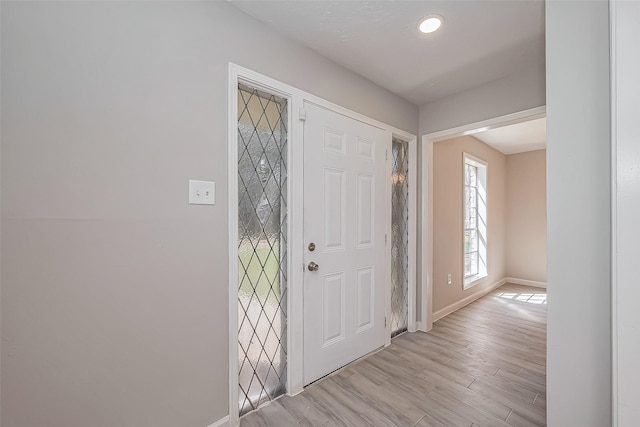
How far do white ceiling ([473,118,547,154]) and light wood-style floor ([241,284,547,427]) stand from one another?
2.52m

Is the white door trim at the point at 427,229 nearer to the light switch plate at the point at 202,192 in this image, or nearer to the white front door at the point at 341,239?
the white front door at the point at 341,239

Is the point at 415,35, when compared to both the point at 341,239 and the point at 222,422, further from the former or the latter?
the point at 222,422

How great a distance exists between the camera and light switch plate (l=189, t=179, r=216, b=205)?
1.40 metres

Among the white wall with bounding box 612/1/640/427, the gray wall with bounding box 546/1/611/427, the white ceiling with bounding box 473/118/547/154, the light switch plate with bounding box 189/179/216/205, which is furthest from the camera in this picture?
the white ceiling with bounding box 473/118/547/154

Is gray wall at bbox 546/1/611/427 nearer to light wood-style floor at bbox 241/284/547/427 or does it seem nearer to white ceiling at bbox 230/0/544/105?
white ceiling at bbox 230/0/544/105

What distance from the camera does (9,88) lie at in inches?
38.5

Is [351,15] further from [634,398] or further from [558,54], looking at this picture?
[634,398]

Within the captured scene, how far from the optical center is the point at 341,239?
84.7 inches

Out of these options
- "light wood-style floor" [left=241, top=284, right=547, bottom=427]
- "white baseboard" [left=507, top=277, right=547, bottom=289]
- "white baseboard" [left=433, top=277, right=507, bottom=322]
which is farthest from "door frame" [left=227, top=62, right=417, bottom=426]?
"white baseboard" [left=507, top=277, right=547, bottom=289]

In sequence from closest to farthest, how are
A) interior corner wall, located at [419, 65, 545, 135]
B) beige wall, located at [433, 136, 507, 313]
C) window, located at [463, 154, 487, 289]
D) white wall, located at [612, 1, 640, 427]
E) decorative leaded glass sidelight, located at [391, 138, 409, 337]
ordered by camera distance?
white wall, located at [612, 1, 640, 427], interior corner wall, located at [419, 65, 545, 135], decorative leaded glass sidelight, located at [391, 138, 409, 337], beige wall, located at [433, 136, 507, 313], window, located at [463, 154, 487, 289]

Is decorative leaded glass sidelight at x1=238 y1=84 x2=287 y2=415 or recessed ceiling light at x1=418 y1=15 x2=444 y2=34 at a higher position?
recessed ceiling light at x1=418 y1=15 x2=444 y2=34

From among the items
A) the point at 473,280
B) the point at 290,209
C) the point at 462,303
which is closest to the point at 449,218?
the point at 462,303

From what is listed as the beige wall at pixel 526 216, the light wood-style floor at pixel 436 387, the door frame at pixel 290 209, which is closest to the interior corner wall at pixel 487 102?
the door frame at pixel 290 209

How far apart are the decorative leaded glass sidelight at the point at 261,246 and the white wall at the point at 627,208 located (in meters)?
1.58
